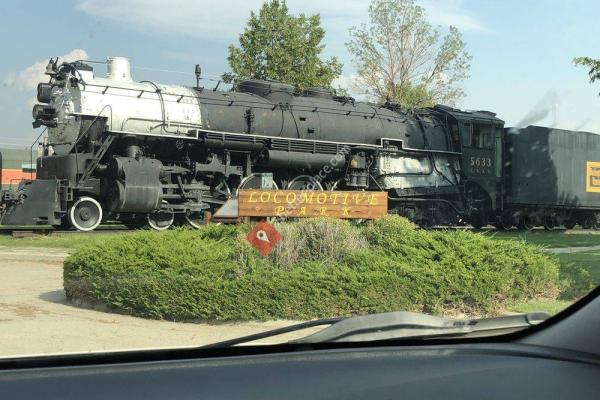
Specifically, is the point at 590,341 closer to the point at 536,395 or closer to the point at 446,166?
the point at 536,395

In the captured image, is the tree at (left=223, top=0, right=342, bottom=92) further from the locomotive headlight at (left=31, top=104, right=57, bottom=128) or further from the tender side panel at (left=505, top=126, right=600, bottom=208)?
the tender side panel at (left=505, top=126, right=600, bottom=208)

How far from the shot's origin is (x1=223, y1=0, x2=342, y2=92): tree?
645 cm

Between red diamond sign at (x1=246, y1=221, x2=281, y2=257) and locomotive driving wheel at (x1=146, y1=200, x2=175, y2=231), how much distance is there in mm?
10316

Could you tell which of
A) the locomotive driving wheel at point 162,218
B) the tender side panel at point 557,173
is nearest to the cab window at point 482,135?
the tender side panel at point 557,173

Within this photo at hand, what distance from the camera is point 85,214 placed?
55.6 ft

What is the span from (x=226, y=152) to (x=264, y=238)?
36.9 feet

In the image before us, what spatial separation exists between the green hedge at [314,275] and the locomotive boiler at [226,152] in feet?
25.8

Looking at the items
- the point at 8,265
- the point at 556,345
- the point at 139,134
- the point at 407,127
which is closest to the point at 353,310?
the point at 556,345

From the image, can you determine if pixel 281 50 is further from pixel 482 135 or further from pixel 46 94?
pixel 482 135

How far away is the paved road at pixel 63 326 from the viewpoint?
9.01 feet

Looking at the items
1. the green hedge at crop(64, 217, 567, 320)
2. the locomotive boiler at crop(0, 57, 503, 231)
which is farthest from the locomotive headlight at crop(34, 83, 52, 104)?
the green hedge at crop(64, 217, 567, 320)

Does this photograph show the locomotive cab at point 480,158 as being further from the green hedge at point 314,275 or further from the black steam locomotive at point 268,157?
the green hedge at point 314,275

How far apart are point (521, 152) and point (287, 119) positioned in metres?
7.69

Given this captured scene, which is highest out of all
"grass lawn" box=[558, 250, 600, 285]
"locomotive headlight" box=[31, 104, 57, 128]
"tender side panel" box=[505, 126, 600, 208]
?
"locomotive headlight" box=[31, 104, 57, 128]
